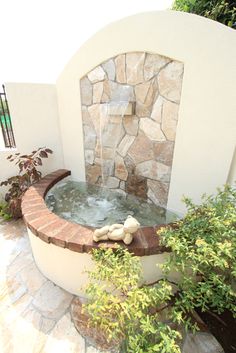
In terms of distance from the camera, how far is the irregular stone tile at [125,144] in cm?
288

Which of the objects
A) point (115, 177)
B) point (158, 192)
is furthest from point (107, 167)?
point (158, 192)

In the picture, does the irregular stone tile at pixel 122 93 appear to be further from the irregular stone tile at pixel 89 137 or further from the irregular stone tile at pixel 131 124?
the irregular stone tile at pixel 89 137

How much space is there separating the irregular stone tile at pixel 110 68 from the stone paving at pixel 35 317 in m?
2.67

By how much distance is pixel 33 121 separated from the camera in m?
3.31

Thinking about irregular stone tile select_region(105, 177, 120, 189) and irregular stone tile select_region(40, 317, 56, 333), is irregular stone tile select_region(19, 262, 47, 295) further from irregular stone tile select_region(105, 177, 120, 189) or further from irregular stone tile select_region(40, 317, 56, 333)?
irregular stone tile select_region(105, 177, 120, 189)

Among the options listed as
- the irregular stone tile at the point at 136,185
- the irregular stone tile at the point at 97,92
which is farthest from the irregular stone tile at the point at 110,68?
the irregular stone tile at the point at 136,185

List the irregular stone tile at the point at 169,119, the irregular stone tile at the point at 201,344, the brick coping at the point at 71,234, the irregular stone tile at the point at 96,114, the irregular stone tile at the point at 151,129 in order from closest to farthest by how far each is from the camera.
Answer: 1. the irregular stone tile at the point at 201,344
2. the brick coping at the point at 71,234
3. the irregular stone tile at the point at 169,119
4. the irregular stone tile at the point at 151,129
5. the irregular stone tile at the point at 96,114

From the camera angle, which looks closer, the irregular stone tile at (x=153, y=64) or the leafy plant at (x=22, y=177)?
the irregular stone tile at (x=153, y=64)

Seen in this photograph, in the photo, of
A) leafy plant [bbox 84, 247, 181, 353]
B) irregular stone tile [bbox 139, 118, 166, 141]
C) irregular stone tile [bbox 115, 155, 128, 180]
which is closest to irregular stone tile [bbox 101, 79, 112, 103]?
irregular stone tile [bbox 139, 118, 166, 141]

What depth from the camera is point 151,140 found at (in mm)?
2670

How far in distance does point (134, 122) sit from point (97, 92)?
731mm

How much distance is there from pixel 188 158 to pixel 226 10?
1.78 metres

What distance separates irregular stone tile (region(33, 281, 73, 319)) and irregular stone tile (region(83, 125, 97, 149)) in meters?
2.04

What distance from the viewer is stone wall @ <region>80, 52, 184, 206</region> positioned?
7.75 feet
